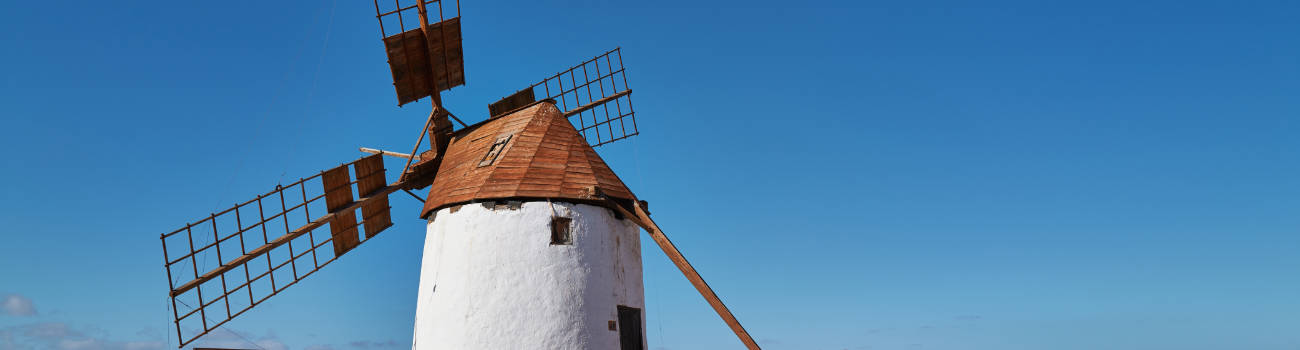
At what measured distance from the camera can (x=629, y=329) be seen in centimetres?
1514

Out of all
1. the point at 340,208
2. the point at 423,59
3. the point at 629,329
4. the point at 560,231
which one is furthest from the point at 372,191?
the point at 629,329

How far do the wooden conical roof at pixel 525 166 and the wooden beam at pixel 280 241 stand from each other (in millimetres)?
1555

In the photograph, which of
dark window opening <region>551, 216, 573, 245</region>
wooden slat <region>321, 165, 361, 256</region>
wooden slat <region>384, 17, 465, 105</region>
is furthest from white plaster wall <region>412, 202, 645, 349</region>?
wooden slat <region>384, 17, 465, 105</region>

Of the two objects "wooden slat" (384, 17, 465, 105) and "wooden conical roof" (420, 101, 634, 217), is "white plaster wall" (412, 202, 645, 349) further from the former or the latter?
"wooden slat" (384, 17, 465, 105)

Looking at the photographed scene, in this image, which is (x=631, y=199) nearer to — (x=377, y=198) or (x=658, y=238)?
(x=658, y=238)

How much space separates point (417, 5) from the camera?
676 inches

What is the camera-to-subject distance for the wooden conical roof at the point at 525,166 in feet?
49.5

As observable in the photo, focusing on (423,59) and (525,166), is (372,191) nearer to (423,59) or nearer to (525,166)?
(423,59)

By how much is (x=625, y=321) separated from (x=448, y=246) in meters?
3.10

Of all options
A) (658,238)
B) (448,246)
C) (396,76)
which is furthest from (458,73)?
(658,238)

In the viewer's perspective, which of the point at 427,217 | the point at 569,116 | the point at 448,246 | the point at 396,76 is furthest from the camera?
the point at 569,116

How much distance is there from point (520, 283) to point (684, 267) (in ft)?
8.58

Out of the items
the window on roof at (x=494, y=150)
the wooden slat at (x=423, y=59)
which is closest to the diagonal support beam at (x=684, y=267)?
the window on roof at (x=494, y=150)

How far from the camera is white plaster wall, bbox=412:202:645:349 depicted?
14.1 m
